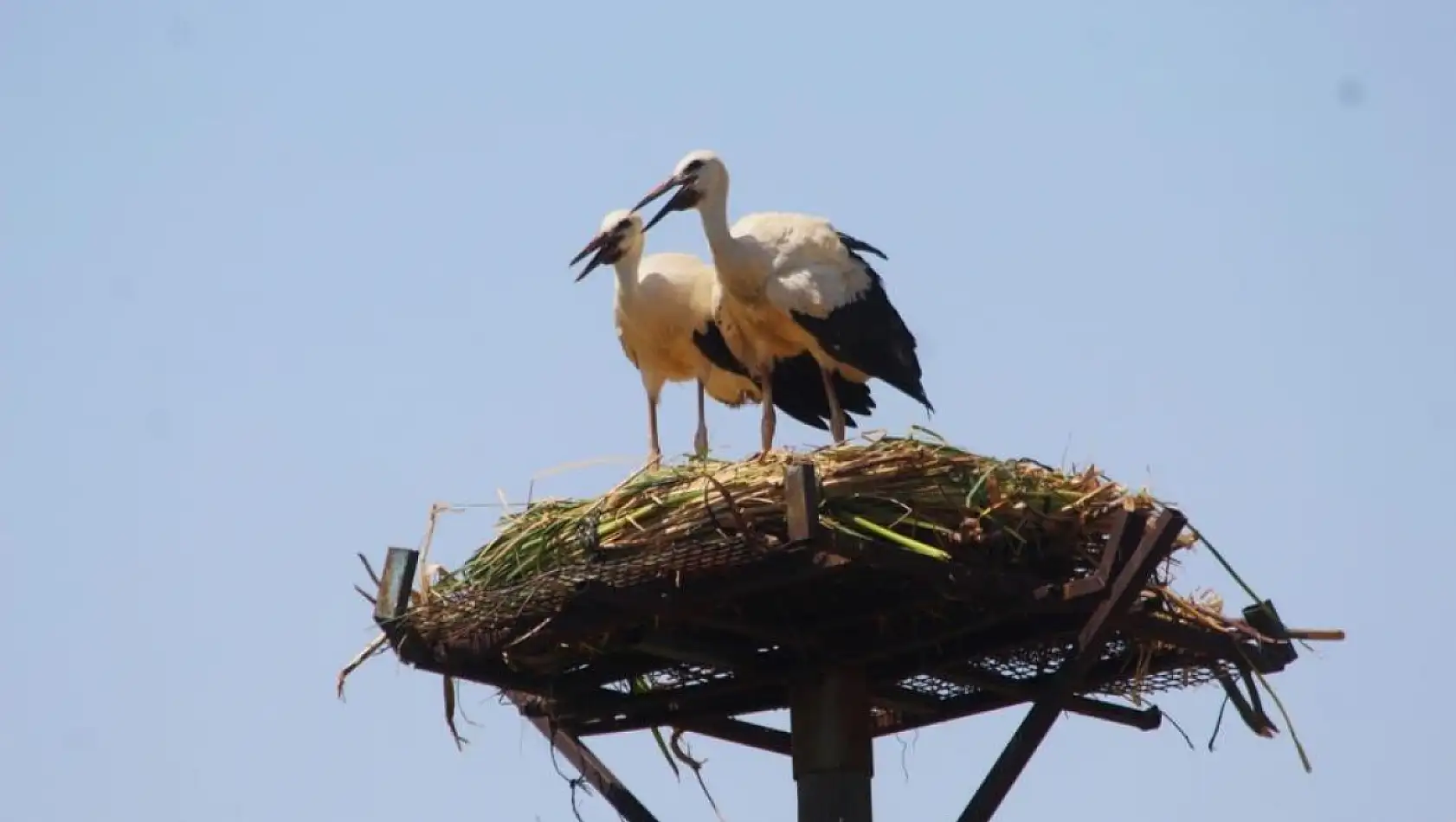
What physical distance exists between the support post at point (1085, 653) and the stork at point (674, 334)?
286cm

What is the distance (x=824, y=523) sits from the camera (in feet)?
21.6

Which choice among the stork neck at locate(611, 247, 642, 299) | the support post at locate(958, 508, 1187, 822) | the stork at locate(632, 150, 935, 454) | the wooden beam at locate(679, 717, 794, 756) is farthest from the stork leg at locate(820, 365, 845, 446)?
the support post at locate(958, 508, 1187, 822)

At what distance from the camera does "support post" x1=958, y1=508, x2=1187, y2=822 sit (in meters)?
6.80

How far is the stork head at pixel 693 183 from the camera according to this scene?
9.75 metres

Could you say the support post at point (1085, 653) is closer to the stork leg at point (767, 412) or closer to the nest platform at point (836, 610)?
the nest platform at point (836, 610)

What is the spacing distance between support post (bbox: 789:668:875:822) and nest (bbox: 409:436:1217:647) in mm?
759

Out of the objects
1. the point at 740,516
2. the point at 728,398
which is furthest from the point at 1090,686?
the point at 728,398

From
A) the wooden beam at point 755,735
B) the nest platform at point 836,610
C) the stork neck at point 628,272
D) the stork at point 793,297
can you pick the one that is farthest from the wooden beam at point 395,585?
the stork neck at point 628,272

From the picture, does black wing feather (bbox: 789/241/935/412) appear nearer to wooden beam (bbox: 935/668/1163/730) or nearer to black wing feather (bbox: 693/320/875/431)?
black wing feather (bbox: 693/320/875/431)

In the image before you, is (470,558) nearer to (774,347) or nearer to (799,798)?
(799,798)

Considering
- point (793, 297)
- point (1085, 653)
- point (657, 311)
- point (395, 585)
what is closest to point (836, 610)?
point (1085, 653)

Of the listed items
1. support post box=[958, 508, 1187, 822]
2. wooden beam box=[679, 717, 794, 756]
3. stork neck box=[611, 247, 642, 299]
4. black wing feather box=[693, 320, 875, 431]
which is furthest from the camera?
stork neck box=[611, 247, 642, 299]

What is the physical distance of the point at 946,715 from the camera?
7961mm

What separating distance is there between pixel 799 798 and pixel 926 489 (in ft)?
3.87
